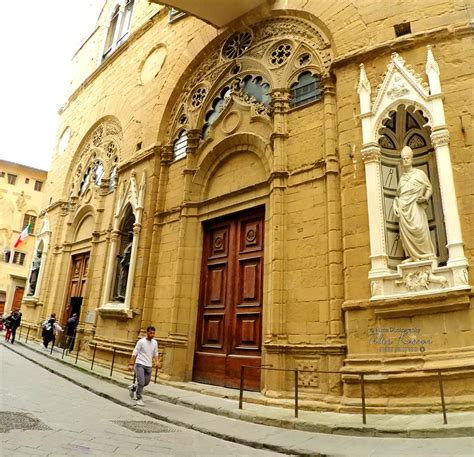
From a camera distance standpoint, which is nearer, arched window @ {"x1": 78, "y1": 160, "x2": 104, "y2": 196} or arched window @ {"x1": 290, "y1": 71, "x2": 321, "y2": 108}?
arched window @ {"x1": 290, "y1": 71, "x2": 321, "y2": 108}

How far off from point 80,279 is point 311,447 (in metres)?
13.2

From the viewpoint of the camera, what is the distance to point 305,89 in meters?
8.90

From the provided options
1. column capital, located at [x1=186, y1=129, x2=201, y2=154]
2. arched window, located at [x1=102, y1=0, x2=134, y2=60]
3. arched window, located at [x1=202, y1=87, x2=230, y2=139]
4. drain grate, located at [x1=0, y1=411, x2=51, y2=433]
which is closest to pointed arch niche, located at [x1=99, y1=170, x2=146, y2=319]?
column capital, located at [x1=186, y1=129, x2=201, y2=154]

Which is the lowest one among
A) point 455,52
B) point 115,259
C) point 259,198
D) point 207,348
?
point 207,348

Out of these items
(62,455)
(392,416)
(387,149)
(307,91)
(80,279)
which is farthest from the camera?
(80,279)

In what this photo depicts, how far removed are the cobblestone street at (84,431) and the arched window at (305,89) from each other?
6966 mm

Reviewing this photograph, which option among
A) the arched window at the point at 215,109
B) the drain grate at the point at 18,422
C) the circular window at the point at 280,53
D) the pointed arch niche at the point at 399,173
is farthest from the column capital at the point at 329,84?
the drain grate at the point at 18,422

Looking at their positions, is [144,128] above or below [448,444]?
above

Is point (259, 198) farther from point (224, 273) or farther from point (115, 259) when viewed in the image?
point (115, 259)

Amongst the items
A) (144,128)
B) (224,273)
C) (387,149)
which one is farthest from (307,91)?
(144,128)

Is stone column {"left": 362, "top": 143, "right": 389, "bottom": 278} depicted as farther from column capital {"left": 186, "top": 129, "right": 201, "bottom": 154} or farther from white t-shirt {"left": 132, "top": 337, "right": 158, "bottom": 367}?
column capital {"left": 186, "top": 129, "right": 201, "bottom": 154}

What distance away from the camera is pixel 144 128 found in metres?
13.0

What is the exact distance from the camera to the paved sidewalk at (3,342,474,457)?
4.28 m

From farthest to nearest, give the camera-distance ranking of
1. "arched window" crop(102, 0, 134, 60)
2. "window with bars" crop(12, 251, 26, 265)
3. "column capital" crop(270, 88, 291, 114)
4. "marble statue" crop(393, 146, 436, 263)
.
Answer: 1. "window with bars" crop(12, 251, 26, 265)
2. "arched window" crop(102, 0, 134, 60)
3. "column capital" crop(270, 88, 291, 114)
4. "marble statue" crop(393, 146, 436, 263)
